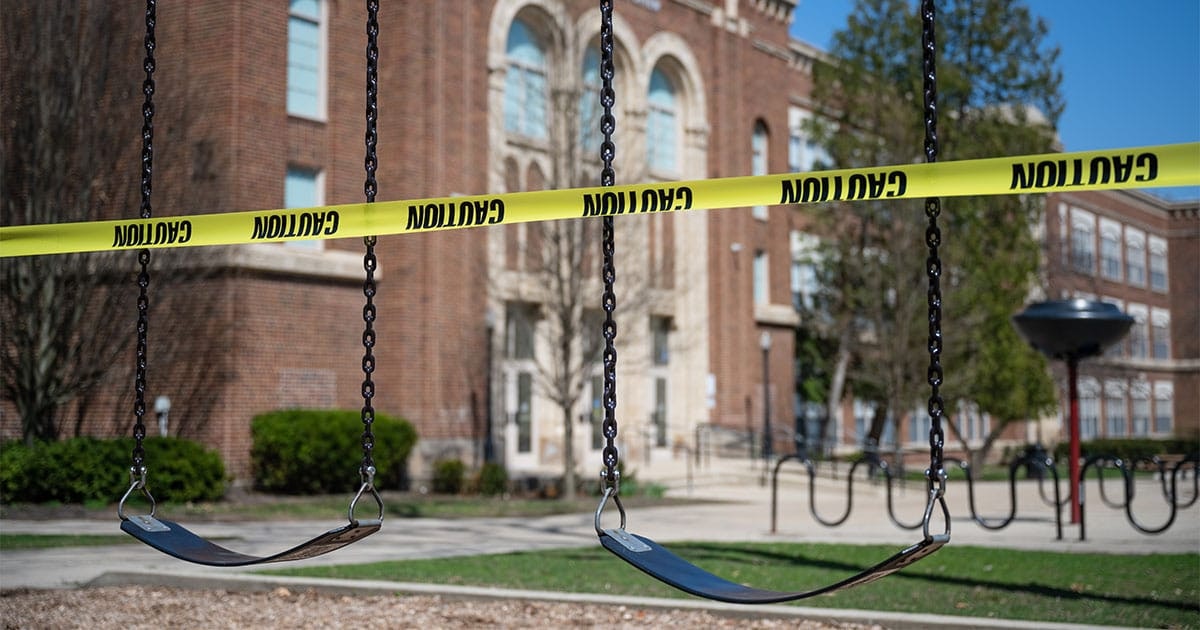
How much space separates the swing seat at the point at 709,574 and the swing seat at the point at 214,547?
1183 mm

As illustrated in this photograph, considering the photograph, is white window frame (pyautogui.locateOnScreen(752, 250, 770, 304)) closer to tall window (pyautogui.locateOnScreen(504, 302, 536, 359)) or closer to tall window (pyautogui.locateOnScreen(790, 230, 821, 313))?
tall window (pyautogui.locateOnScreen(790, 230, 821, 313))

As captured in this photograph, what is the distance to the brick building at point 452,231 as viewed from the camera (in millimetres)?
22109

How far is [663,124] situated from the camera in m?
32.6

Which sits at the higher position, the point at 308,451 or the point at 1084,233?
the point at 1084,233

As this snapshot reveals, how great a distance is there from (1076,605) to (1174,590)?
1202 millimetres

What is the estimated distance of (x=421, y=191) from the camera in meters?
24.8

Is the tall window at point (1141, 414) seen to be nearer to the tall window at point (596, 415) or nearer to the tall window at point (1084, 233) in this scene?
the tall window at point (1084, 233)

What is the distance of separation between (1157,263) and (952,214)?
1282 inches

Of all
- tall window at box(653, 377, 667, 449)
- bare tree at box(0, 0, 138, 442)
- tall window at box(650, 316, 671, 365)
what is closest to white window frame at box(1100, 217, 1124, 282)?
tall window at box(650, 316, 671, 365)

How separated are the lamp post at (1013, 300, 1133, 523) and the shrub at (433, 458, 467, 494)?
10760 millimetres

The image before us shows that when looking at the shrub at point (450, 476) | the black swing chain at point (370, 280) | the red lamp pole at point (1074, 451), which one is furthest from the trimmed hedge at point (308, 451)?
the black swing chain at point (370, 280)

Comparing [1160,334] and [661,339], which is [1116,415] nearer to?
[1160,334]

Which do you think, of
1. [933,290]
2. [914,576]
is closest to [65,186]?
[914,576]

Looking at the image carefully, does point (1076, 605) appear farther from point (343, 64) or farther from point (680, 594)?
point (343, 64)
